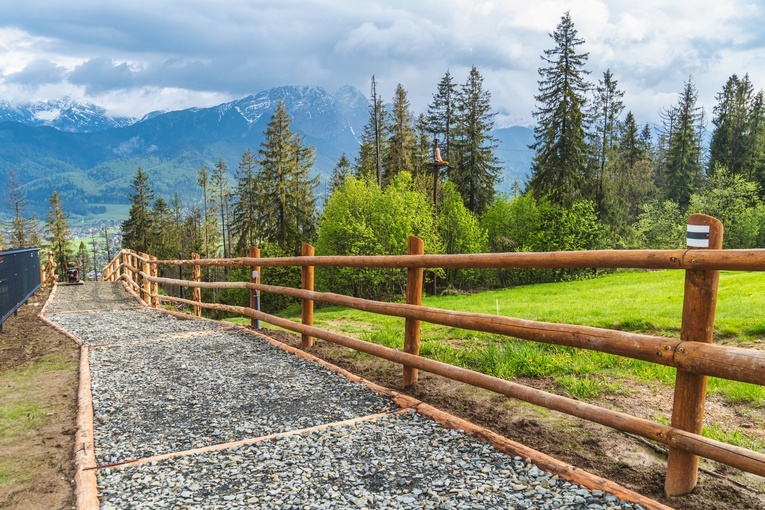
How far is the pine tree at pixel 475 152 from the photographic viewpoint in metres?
43.4

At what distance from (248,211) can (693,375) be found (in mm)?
50109

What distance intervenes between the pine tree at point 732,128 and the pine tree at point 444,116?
88.8ft

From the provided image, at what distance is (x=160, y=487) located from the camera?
3.57m

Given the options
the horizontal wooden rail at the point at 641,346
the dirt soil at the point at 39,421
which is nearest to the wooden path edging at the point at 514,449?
the horizontal wooden rail at the point at 641,346

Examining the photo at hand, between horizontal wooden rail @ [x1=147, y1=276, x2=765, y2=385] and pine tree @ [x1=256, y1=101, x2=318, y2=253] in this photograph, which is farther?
pine tree @ [x1=256, y1=101, x2=318, y2=253]

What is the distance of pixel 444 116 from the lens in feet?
155

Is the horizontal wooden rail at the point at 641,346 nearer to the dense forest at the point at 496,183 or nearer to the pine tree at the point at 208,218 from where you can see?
the dense forest at the point at 496,183

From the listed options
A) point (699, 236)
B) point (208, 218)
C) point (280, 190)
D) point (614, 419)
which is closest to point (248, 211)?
point (280, 190)

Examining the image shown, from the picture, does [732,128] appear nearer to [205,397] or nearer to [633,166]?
[633,166]

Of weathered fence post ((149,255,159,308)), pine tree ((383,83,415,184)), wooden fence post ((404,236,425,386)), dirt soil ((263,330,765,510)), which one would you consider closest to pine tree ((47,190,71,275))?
pine tree ((383,83,415,184))

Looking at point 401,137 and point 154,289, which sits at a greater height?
point 401,137

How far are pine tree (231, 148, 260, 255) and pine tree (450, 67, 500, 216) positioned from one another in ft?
59.2

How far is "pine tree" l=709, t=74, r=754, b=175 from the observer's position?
52.7m

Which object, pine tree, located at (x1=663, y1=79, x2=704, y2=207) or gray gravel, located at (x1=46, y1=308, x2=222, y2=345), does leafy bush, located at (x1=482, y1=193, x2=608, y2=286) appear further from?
gray gravel, located at (x1=46, y1=308, x2=222, y2=345)
